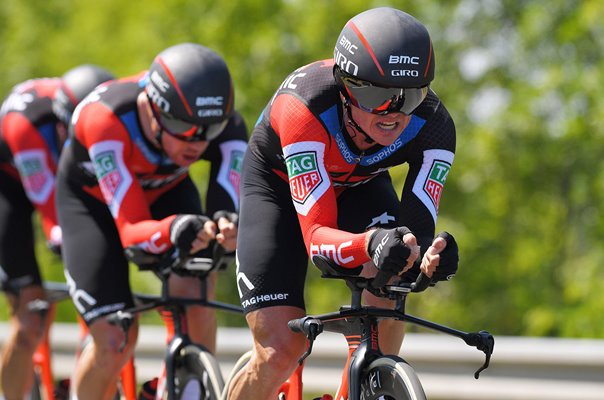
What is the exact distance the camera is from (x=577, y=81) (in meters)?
18.3

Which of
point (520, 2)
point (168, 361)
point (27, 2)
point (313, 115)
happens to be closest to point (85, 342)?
point (168, 361)

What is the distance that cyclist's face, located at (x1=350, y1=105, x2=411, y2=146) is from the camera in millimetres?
5270

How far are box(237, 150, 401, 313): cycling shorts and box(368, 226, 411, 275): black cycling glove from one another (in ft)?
2.86

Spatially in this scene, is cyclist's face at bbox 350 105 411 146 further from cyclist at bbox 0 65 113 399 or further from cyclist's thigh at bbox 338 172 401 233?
cyclist at bbox 0 65 113 399

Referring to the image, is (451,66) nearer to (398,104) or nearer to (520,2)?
(520,2)

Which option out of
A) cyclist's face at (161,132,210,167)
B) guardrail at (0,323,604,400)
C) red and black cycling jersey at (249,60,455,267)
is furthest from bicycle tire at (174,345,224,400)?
guardrail at (0,323,604,400)

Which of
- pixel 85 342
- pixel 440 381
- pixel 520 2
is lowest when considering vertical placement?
pixel 440 381

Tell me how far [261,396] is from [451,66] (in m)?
15.6

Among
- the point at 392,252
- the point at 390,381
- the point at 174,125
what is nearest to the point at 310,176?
the point at 392,252

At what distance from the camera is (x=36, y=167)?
8.88 m

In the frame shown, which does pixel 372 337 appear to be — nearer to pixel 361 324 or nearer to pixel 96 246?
pixel 361 324

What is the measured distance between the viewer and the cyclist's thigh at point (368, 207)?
586 cm

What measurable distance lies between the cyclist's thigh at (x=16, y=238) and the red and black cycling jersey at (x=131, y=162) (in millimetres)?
1871

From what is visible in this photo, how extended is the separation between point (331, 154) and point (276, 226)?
0.48 metres
